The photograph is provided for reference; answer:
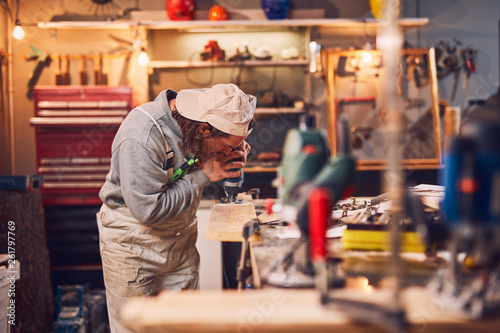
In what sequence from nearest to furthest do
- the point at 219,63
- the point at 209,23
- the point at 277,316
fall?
the point at 277,316 → the point at 209,23 → the point at 219,63

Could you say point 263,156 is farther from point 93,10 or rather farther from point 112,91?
point 93,10

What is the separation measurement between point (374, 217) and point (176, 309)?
38.6 inches

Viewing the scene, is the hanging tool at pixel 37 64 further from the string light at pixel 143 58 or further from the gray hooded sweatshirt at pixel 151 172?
the gray hooded sweatshirt at pixel 151 172

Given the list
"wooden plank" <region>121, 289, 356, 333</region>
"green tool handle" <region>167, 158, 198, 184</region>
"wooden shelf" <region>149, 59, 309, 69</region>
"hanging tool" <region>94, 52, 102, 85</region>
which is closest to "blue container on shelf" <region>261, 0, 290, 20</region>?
"wooden shelf" <region>149, 59, 309, 69</region>

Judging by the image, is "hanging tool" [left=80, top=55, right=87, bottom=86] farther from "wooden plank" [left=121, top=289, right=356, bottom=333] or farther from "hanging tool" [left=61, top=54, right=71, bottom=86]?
"wooden plank" [left=121, top=289, right=356, bottom=333]

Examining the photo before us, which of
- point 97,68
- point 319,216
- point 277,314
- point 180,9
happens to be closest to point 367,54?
point 180,9

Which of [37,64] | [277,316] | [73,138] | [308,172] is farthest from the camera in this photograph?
[37,64]

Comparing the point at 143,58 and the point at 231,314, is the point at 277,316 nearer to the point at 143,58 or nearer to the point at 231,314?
the point at 231,314

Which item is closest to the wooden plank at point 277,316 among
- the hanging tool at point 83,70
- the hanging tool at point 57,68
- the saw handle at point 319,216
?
the saw handle at point 319,216

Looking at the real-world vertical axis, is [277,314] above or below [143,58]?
below

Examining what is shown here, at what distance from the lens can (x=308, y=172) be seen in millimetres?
1009

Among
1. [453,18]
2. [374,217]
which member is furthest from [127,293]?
[453,18]

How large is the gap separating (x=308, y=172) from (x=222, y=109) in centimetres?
89

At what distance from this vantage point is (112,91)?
421 centimetres
